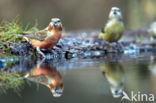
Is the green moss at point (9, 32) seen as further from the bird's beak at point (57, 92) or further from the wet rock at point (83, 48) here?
the bird's beak at point (57, 92)

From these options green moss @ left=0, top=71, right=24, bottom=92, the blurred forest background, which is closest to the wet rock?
green moss @ left=0, top=71, right=24, bottom=92

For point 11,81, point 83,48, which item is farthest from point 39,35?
point 11,81

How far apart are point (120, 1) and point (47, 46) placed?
1429cm

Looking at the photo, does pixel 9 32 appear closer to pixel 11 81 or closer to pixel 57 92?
pixel 11 81

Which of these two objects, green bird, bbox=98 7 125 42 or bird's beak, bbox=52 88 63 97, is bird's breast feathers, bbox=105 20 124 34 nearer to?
green bird, bbox=98 7 125 42

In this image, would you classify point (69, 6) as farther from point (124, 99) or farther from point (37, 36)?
point (124, 99)

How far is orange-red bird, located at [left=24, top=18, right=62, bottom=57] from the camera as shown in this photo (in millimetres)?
9297

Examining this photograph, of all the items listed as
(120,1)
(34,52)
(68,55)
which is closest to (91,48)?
(68,55)

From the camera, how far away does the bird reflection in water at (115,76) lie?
18.8 feet

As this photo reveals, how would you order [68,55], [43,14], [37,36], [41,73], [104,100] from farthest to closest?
[43,14] < [68,55] < [37,36] < [41,73] < [104,100]

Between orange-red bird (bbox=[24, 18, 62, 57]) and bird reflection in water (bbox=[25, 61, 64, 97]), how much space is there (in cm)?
101

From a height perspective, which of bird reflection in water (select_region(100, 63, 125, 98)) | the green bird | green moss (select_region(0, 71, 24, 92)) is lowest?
bird reflection in water (select_region(100, 63, 125, 98))

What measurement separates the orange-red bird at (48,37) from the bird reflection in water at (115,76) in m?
1.31

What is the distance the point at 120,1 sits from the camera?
76.6 feet
